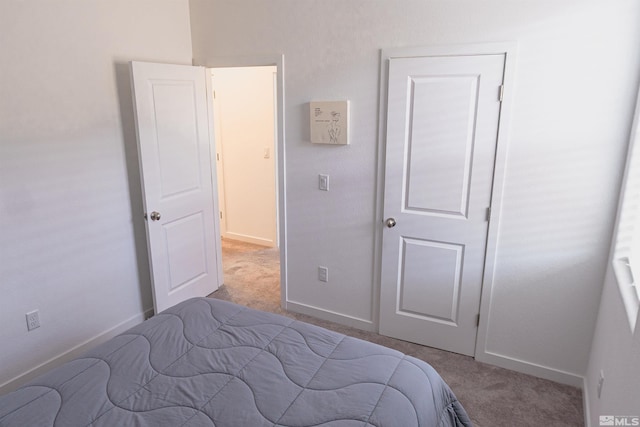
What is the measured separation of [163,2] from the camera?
10.2 ft

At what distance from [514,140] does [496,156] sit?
13cm

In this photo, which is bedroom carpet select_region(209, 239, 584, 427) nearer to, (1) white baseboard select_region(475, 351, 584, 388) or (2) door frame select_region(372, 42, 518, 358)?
(1) white baseboard select_region(475, 351, 584, 388)

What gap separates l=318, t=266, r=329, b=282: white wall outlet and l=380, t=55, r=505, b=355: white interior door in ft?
1.53

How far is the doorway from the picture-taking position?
15.0 feet

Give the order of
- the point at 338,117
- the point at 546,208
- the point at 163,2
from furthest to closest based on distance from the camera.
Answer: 1. the point at 163,2
2. the point at 338,117
3. the point at 546,208

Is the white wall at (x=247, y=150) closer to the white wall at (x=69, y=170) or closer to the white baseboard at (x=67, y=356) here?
the white wall at (x=69, y=170)

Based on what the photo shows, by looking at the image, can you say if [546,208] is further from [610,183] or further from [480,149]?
[480,149]

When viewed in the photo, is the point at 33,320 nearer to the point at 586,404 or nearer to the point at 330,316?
the point at 330,316

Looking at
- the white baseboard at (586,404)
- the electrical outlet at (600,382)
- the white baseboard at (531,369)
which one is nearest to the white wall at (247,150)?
the white baseboard at (531,369)

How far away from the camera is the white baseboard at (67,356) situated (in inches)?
97.4

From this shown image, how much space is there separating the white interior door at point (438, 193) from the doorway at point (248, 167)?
1.69 meters

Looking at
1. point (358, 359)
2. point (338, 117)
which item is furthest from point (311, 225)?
point (358, 359)

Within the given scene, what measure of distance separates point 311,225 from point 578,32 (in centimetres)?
204

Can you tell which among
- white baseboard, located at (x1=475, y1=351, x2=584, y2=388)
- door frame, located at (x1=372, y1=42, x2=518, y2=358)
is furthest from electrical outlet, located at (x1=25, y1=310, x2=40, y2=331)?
white baseboard, located at (x1=475, y1=351, x2=584, y2=388)
